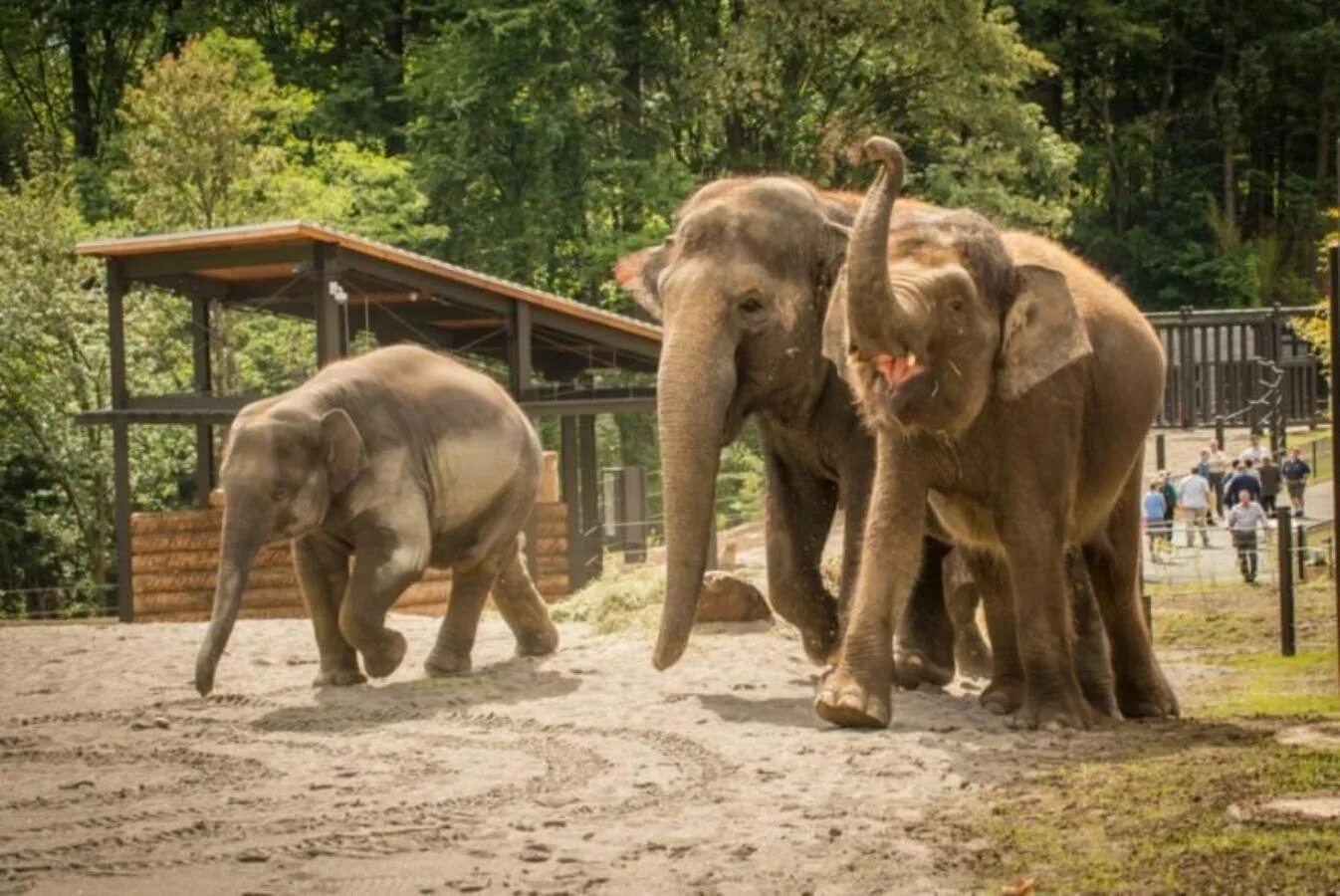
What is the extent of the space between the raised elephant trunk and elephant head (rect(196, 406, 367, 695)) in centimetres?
448

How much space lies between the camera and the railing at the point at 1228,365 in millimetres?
44062

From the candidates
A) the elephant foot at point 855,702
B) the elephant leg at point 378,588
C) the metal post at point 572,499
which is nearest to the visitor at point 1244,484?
the metal post at point 572,499

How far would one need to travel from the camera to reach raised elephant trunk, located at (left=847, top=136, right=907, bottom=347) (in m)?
10.9

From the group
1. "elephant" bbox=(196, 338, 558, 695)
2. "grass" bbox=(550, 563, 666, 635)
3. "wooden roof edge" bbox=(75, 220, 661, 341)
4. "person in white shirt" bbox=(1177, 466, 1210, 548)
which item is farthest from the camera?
"person in white shirt" bbox=(1177, 466, 1210, 548)

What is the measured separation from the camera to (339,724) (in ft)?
44.6

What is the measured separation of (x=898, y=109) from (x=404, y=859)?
39919 millimetres

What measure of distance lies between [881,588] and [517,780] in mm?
1976

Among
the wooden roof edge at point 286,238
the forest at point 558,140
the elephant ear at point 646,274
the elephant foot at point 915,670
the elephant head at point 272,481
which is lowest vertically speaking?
the elephant foot at point 915,670

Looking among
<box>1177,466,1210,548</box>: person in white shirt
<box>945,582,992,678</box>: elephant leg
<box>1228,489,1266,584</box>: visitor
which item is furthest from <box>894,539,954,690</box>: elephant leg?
<box>1177,466,1210,548</box>: person in white shirt

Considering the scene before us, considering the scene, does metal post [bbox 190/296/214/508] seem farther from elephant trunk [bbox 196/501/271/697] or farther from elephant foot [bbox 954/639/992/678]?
elephant foot [bbox 954/639/992/678]

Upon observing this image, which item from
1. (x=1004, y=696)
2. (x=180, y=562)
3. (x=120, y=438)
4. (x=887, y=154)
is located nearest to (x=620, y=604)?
(x=1004, y=696)

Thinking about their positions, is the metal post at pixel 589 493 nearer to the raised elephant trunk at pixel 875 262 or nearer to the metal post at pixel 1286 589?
the metal post at pixel 1286 589

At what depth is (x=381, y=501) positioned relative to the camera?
15.2 metres

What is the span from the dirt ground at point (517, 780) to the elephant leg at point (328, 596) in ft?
0.98
